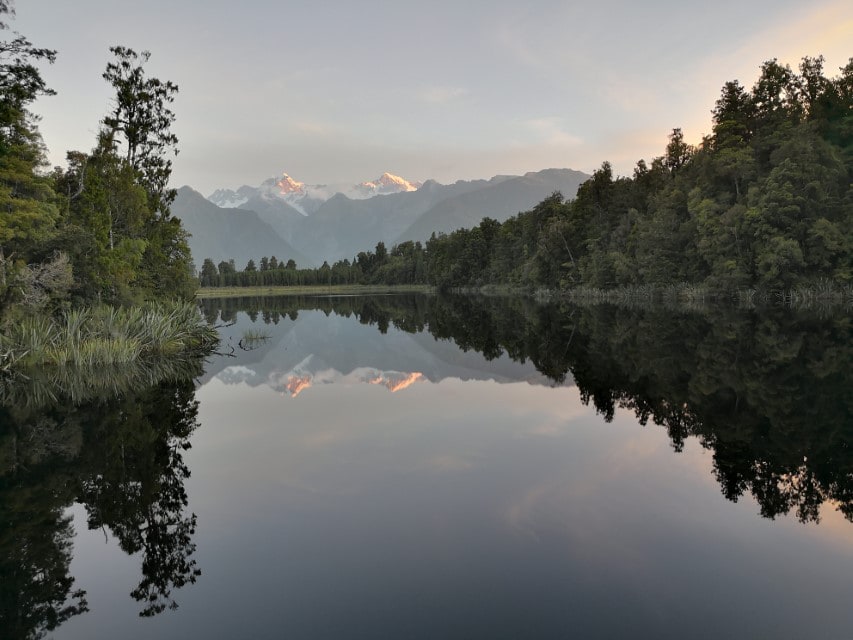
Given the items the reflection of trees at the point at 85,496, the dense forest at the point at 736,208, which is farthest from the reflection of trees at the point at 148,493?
the dense forest at the point at 736,208

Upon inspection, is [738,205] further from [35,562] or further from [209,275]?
[209,275]

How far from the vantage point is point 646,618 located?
562cm

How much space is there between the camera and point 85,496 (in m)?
9.70

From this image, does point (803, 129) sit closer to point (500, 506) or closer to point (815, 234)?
point (815, 234)

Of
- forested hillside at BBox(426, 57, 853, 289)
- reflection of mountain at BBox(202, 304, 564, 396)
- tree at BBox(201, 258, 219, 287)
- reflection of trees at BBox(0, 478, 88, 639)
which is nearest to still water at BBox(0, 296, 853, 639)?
reflection of trees at BBox(0, 478, 88, 639)

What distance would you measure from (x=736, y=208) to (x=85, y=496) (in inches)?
2456

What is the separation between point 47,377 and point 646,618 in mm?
22929

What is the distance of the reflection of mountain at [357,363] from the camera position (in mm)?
22656

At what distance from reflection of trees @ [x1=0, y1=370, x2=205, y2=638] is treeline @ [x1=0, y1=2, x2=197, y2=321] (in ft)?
34.0

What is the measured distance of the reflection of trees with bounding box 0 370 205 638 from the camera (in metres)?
6.61

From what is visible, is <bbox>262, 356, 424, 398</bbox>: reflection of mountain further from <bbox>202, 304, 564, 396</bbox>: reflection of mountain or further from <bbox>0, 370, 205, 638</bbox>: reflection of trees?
<bbox>0, 370, 205, 638</bbox>: reflection of trees

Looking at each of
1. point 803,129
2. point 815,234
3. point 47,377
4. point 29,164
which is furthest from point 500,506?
point 803,129

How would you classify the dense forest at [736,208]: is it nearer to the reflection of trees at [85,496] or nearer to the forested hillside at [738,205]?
the forested hillside at [738,205]

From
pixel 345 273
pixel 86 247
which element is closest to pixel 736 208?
pixel 86 247
